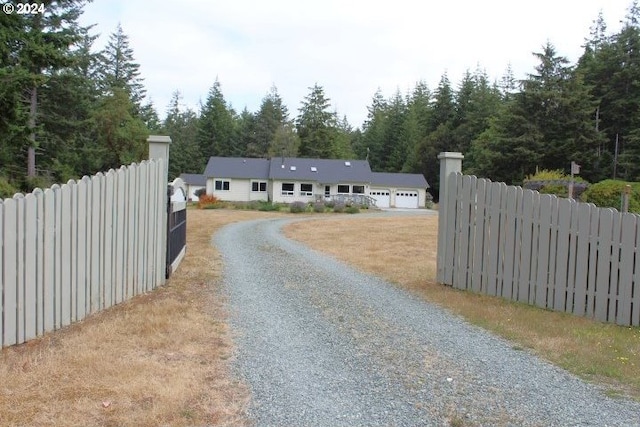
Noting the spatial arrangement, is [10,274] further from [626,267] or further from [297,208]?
[297,208]

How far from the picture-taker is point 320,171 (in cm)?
5188

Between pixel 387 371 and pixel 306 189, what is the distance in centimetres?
4617

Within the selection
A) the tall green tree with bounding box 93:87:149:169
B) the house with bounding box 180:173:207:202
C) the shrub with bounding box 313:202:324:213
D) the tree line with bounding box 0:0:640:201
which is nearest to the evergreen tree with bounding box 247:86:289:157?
the tree line with bounding box 0:0:640:201

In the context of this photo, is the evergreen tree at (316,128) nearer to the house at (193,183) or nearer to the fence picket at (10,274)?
the house at (193,183)

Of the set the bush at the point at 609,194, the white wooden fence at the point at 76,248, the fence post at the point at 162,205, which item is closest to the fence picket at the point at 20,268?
the white wooden fence at the point at 76,248

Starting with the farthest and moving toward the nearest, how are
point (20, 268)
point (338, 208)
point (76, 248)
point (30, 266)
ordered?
1. point (338, 208)
2. point (76, 248)
3. point (30, 266)
4. point (20, 268)

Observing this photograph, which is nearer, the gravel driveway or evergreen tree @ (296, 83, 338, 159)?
the gravel driveway

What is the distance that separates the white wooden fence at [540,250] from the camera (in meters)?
7.36

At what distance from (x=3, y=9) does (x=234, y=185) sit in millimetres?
36262

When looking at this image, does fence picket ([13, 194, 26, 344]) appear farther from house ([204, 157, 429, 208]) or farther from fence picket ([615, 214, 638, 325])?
house ([204, 157, 429, 208])

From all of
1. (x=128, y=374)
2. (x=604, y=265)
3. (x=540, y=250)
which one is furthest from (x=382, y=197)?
(x=128, y=374)

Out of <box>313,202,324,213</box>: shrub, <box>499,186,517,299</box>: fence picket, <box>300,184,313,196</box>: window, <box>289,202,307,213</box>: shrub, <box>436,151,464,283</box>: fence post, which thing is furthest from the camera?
<box>300,184,313,196</box>: window

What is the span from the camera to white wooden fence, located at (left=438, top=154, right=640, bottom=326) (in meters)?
7.36

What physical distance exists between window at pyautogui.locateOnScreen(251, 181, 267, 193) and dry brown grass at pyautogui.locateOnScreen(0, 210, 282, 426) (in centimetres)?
4435
